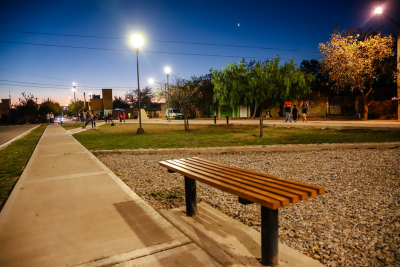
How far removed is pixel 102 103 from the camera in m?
79.1

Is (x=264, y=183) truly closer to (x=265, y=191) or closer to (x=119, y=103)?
(x=265, y=191)

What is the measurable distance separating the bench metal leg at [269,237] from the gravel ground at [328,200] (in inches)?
19.0

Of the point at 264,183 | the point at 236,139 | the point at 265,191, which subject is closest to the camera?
the point at 265,191

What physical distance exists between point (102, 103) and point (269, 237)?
273 ft

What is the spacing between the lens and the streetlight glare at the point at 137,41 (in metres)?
14.3

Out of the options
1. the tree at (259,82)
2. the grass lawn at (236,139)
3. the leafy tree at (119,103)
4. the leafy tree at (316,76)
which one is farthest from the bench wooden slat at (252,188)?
the leafy tree at (119,103)

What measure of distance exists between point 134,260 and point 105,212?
4.34ft

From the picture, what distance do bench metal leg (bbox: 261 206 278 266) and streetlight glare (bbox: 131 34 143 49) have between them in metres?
14.0

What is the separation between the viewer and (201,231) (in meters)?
3.01

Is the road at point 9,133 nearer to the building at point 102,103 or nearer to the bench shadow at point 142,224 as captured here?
the bench shadow at point 142,224

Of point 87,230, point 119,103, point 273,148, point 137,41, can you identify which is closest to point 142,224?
point 87,230

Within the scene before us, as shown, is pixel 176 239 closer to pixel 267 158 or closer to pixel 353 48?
pixel 267 158

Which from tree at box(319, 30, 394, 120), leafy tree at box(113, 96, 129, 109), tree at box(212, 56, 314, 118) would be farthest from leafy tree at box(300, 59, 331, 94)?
leafy tree at box(113, 96, 129, 109)

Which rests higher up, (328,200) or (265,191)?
(265,191)
